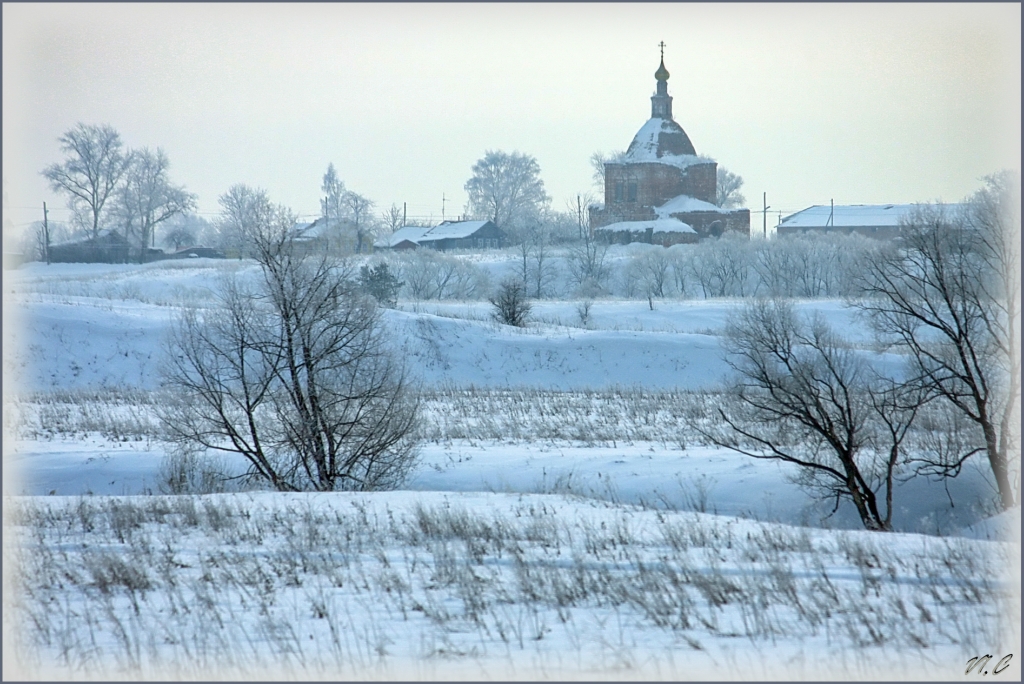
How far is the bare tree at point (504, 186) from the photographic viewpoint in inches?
3841

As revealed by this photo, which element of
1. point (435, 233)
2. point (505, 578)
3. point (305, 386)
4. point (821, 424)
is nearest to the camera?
point (505, 578)

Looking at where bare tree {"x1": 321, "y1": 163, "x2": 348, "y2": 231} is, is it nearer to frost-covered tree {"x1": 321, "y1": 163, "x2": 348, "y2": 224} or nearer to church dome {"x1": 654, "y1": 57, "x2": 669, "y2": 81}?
frost-covered tree {"x1": 321, "y1": 163, "x2": 348, "y2": 224}

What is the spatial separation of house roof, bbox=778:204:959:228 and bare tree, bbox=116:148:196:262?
184ft

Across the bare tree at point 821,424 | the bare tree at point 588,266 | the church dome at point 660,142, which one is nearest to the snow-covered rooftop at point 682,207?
the church dome at point 660,142

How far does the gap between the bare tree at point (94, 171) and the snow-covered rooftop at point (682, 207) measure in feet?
131

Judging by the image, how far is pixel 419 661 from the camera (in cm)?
533

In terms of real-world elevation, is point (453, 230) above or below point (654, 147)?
below

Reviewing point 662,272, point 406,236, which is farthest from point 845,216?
point 406,236

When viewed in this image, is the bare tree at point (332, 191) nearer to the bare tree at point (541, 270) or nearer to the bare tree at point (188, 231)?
the bare tree at point (188, 231)

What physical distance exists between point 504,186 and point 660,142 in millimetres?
31706

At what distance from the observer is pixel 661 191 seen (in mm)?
69312

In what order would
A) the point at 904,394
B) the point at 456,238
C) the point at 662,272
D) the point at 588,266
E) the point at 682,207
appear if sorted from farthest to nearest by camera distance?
the point at 456,238 < the point at 682,207 < the point at 588,266 < the point at 662,272 < the point at 904,394

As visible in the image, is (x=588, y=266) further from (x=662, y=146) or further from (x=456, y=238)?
(x=456, y=238)

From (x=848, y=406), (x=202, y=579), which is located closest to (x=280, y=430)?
(x=202, y=579)
